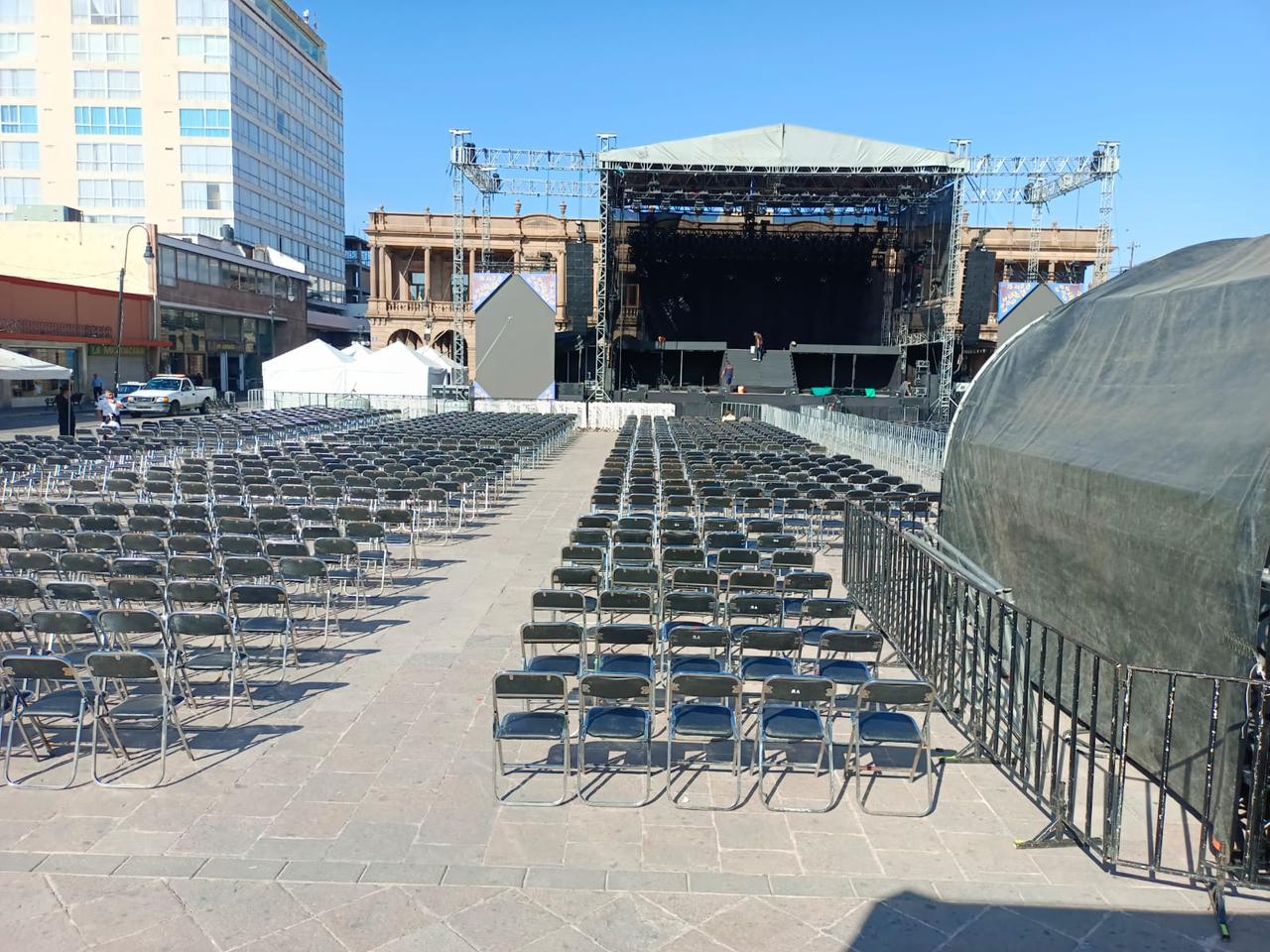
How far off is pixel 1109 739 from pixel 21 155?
64.8 m

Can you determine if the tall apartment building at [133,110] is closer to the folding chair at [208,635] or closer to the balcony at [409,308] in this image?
the balcony at [409,308]

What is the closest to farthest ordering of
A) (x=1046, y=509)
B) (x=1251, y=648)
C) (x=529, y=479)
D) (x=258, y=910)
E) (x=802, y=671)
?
(x=258, y=910) → (x=1251, y=648) → (x=1046, y=509) → (x=802, y=671) → (x=529, y=479)

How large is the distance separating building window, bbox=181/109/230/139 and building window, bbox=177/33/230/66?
9.54 ft

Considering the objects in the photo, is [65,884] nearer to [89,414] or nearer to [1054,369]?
[1054,369]

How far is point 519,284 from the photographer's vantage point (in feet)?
106

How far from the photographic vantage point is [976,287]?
30.9 metres

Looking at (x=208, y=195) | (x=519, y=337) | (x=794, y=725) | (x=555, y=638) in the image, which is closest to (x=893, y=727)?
(x=794, y=725)

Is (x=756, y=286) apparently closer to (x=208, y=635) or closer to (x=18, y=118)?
(x=208, y=635)

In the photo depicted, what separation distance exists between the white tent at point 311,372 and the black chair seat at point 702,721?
91.3 feet

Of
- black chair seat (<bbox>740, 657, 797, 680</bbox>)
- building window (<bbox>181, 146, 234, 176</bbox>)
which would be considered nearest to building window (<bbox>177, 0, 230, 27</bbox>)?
building window (<bbox>181, 146, 234, 176</bbox>)

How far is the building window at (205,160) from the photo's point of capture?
52531 mm

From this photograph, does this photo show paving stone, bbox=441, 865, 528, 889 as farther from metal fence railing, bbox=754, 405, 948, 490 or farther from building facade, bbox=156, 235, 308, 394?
building facade, bbox=156, 235, 308, 394

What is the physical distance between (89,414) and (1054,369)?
34.5 m

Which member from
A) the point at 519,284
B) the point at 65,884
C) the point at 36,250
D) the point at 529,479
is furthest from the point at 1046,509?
the point at 36,250
